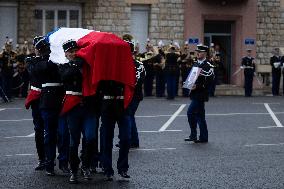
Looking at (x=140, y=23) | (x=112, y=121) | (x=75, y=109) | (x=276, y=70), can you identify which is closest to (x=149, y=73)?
(x=140, y=23)

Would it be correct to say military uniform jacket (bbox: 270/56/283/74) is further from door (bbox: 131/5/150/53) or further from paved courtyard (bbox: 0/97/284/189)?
paved courtyard (bbox: 0/97/284/189)

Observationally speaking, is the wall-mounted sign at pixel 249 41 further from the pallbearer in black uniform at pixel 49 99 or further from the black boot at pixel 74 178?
the black boot at pixel 74 178

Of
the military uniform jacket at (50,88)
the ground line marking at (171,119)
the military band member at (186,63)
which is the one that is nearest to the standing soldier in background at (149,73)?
the military band member at (186,63)

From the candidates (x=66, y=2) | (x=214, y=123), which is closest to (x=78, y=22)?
(x=66, y=2)

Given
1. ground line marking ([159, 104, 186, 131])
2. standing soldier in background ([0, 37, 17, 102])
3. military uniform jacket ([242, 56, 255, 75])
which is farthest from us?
military uniform jacket ([242, 56, 255, 75])

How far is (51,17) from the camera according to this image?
111 ft

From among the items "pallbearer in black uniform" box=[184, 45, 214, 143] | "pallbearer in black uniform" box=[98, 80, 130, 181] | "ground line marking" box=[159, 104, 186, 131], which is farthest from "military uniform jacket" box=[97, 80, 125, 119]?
"ground line marking" box=[159, 104, 186, 131]

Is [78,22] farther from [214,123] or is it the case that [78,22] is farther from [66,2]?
[214,123]

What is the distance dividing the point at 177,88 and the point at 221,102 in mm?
3657

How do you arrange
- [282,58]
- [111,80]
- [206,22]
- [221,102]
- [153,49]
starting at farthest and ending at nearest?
[206,22]
[282,58]
[153,49]
[221,102]
[111,80]

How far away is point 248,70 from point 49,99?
21455mm

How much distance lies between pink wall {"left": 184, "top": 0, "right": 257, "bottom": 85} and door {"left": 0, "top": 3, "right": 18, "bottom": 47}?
7073 mm

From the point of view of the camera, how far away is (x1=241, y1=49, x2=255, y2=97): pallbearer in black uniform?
32875 mm

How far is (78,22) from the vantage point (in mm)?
34125
